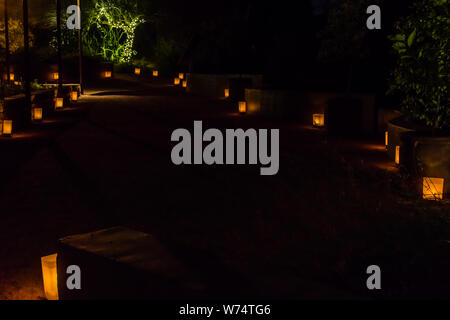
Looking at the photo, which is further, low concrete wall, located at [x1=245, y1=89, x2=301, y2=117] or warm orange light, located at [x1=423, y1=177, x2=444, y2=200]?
low concrete wall, located at [x1=245, y1=89, x2=301, y2=117]

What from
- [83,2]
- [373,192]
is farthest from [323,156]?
[83,2]

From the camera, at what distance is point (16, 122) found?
18453 mm

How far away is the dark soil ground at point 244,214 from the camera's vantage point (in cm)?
554

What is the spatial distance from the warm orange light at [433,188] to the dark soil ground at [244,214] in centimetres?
27

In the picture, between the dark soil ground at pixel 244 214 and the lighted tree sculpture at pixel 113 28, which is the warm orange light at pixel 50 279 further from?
the lighted tree sculpture at pixel 113 28

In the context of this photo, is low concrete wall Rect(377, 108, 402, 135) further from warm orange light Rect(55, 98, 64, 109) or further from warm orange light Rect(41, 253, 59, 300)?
warm orange light Rect(55, 98, 64, 109)

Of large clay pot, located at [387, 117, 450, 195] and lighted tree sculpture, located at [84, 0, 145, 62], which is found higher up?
lighted tree sculpture, located at [84, 0, 145, 62]

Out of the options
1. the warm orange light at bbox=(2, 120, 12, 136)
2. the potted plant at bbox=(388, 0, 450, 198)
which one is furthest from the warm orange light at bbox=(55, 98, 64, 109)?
the potted plant at bbox=(388, 0, 450, 198)

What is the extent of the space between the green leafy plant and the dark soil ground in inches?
59.9

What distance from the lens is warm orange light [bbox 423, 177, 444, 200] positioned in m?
9.95

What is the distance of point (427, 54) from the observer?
9.57m

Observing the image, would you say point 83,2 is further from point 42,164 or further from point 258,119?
point 42,164

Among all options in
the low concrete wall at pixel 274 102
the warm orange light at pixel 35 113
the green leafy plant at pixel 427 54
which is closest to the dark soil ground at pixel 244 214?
the green leafy plant at pixel 427 54
